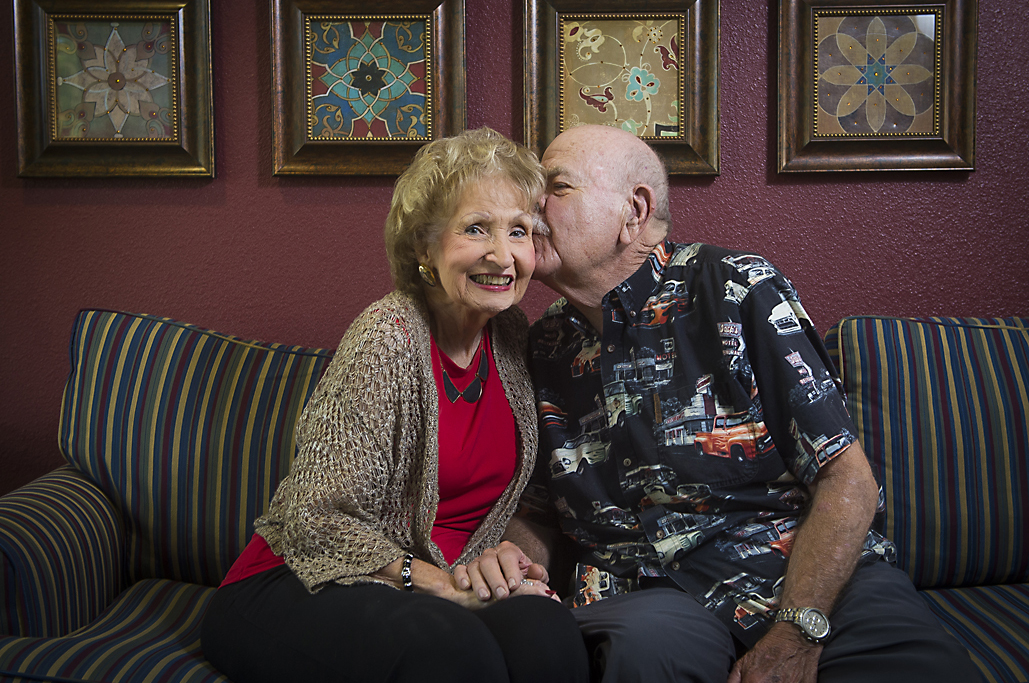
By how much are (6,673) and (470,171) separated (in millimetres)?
1155

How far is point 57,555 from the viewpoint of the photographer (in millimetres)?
1418

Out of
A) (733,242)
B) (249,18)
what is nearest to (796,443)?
(733,242)

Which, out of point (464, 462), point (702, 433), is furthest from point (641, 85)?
point (464, 462)

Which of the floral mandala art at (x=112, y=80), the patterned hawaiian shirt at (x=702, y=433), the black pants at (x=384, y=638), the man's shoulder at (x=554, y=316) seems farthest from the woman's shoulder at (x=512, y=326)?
the floral mandala art at (x=112, y=80)

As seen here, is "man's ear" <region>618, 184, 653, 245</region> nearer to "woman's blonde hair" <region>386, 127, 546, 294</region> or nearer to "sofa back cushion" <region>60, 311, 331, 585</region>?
"woman's blonde hair" <region>386, 127, 546, 294</region>

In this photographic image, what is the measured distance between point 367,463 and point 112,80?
1.52 m

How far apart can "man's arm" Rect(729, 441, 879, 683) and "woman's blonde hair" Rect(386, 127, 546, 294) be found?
2.48ft

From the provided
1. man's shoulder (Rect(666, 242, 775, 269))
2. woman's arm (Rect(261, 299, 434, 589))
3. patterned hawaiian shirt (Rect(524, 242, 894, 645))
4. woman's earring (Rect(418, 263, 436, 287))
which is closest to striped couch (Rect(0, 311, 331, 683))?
Result: woman's arm (Rect(261, 299, 434, 589))

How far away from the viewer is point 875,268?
2053 millimetres

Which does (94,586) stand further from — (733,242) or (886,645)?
(733,242)

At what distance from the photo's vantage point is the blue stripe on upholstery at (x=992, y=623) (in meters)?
1.24

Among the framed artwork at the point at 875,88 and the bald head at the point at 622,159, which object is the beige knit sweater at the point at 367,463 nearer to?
the bald head at the point at 622,159

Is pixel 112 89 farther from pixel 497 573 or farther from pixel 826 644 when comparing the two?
pixel 826 644

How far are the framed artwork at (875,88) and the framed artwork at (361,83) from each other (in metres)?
0.94
